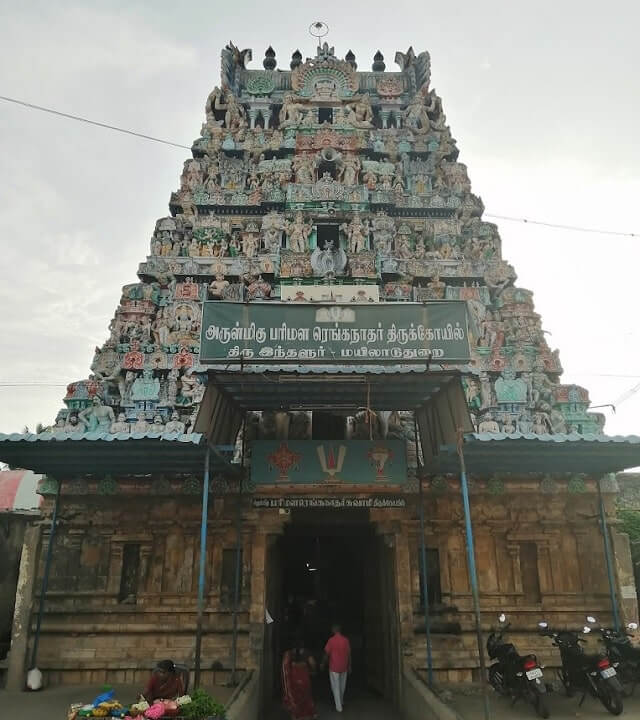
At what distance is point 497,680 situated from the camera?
902 centimetres

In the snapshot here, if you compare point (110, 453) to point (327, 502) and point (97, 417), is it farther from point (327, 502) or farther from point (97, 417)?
point (327, 502)

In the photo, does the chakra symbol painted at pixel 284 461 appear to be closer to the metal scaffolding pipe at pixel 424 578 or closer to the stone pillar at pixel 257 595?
the stone pillar at pixel 257 595

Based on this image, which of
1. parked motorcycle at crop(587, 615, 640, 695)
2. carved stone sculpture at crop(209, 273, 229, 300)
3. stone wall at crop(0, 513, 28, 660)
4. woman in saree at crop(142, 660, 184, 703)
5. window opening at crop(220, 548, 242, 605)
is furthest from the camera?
stone wall at crop(0, 513, 28, 660)

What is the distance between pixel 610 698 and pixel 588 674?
0.41 meters

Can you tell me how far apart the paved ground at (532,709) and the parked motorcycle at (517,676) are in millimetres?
132

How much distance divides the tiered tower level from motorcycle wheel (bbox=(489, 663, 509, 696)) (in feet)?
16.6

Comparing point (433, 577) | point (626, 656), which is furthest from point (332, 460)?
point (626, 656)

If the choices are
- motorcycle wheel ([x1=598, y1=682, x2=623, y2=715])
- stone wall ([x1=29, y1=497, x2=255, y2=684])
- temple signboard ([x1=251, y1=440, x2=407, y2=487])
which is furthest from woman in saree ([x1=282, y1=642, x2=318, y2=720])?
motorcycle wheel ([x1=598, y1=682, x2=623, y2=715])

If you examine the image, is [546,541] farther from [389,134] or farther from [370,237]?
[389,134]

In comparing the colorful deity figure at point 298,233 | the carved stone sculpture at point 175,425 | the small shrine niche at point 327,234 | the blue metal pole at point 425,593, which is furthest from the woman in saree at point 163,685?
the small shrine niche at point 327,234

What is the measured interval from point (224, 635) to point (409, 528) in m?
4.36

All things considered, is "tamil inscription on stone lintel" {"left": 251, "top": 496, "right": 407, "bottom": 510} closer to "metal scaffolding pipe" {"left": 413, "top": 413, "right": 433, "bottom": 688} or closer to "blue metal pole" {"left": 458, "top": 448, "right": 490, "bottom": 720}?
"metal scaffolding pipe" {"left": 413, "top": 413, "right": 433, "bottom": 688}

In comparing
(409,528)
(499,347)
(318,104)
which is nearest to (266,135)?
(318,104)

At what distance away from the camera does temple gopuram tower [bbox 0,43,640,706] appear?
361 inches
